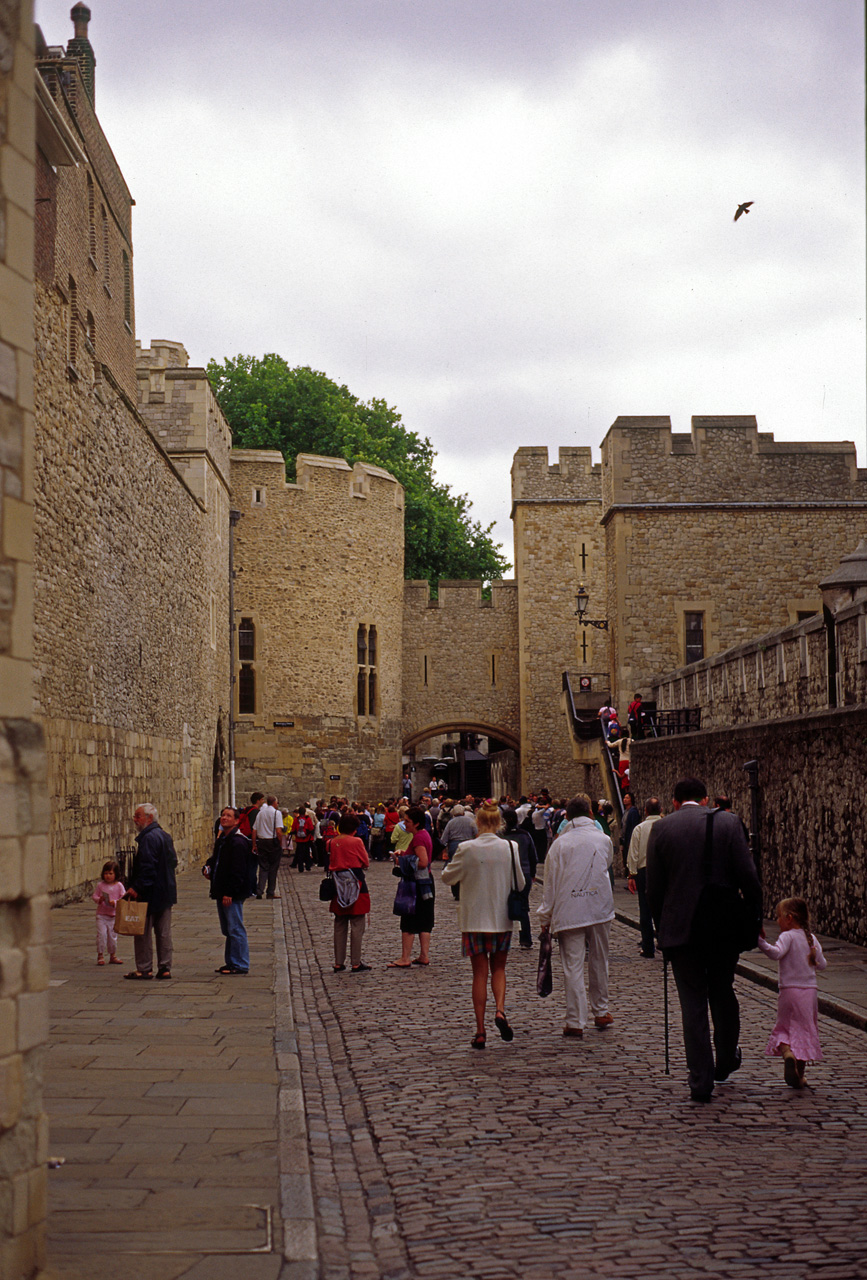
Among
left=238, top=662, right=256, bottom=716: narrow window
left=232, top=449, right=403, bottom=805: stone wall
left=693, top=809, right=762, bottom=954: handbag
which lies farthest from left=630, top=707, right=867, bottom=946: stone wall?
left=238, top=662, right=256, bottom=716: narrow window

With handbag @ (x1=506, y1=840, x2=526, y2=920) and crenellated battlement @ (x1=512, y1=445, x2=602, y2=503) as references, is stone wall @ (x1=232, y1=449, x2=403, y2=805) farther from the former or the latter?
handbag @ (x1=506, y1=840, x2=526, y2=920)

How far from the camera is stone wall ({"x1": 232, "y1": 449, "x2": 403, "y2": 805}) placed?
116ft

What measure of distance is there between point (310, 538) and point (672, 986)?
2657cm

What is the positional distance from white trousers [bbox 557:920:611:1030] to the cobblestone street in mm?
186

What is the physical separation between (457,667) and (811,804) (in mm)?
26870

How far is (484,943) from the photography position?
26.2 feet

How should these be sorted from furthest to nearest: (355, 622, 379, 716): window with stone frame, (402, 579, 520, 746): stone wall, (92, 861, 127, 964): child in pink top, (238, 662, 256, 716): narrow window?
(402, 579, 520, 746): stone wall < (355, 622, 379, 716): window with stone frame < (238, 662, 256, 716): narrow window < (92, 861, 127, 964): child in pink top

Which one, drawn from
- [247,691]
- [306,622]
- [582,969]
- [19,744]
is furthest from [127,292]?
[19,744]

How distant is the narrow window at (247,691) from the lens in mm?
35281

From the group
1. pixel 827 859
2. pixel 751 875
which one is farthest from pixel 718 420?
pixel 751 875

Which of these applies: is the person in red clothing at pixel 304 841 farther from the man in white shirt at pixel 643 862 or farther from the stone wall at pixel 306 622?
the man in white shirt at pixel 643 862

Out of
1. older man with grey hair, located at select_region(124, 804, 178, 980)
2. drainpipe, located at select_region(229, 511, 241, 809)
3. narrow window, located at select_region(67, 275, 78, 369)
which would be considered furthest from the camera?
drainpipe, located at select_region(229, 511, 241, 809)

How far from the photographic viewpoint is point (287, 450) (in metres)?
44.3

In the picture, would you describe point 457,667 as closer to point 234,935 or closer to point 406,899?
point 406,899
